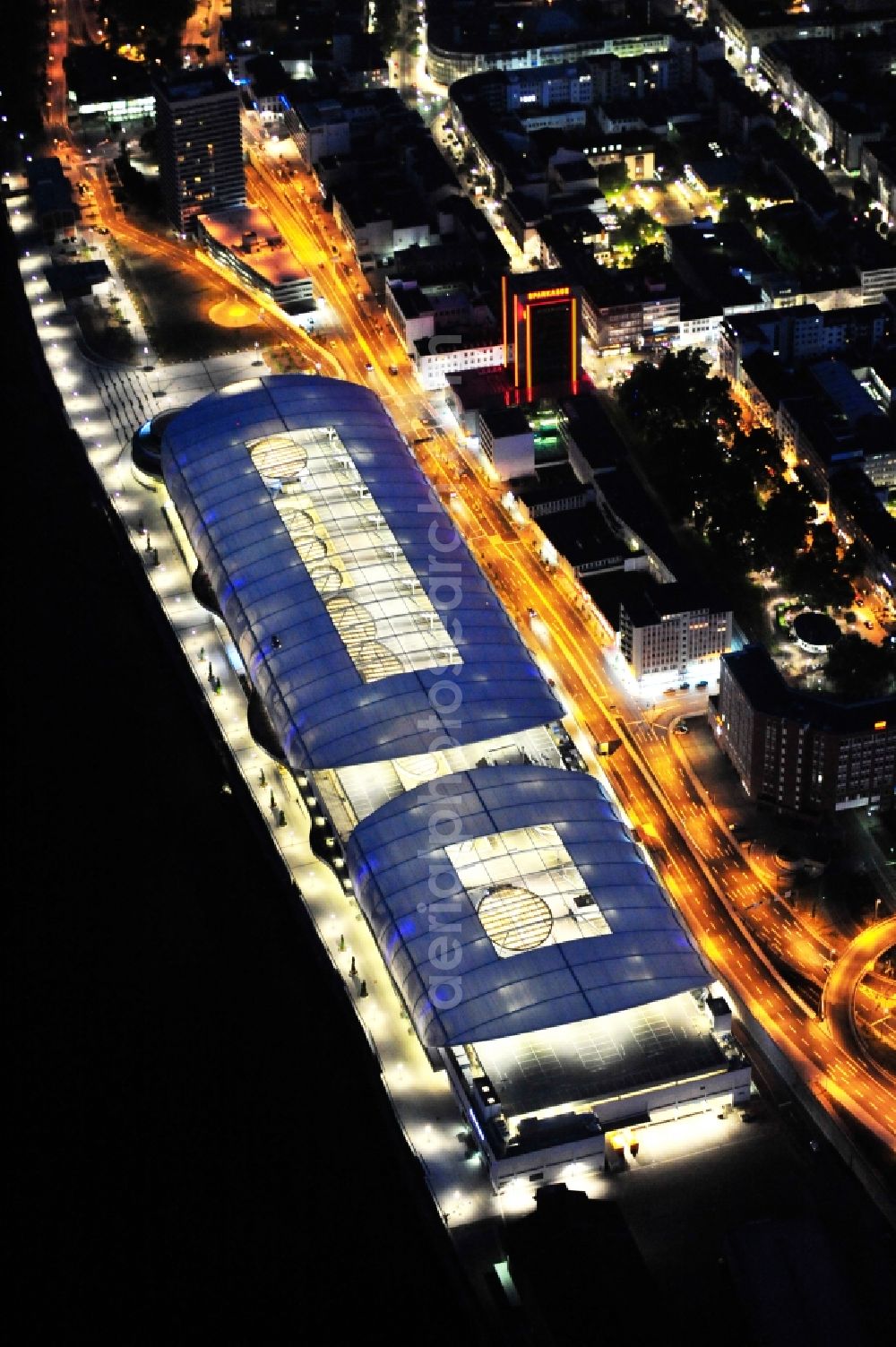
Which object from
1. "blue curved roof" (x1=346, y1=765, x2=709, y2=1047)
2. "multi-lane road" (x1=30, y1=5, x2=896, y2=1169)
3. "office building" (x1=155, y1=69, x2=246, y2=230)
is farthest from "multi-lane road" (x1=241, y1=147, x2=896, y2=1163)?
"office building" (x1=155, y1=69, x2=246, y2=230)

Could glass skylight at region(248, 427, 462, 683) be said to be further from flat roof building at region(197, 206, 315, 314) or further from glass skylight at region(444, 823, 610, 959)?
flat roof building at region(197, 206, 315, 314)

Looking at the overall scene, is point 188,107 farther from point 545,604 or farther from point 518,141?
point 545,604

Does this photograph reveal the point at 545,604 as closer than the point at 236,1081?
No

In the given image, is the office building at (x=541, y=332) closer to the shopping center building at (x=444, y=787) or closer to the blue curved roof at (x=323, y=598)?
the blue curved roof at (x=323, y=598)

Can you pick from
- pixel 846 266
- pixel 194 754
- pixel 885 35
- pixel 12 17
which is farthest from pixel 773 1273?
pixel 12 17

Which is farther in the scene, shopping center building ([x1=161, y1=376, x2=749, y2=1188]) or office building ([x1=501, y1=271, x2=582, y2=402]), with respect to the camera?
office building ([x1=501, y1=271, x2=582, y2=402])

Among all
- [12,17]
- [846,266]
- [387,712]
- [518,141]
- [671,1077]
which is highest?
[12,17]

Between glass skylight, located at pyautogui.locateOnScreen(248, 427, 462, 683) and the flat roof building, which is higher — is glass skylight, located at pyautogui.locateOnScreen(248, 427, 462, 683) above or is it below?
below
